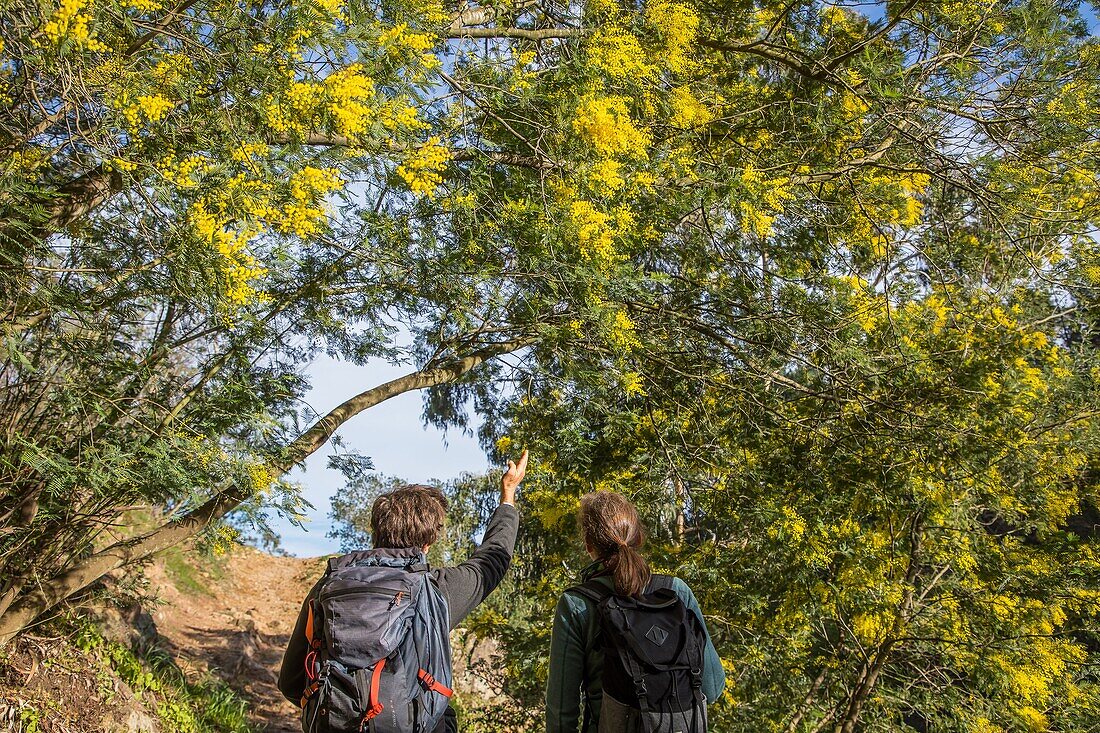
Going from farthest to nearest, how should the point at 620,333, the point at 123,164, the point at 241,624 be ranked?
the point at 241,624, the point at 620,333, the point at 123,164

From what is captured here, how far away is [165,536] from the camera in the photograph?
4832mm

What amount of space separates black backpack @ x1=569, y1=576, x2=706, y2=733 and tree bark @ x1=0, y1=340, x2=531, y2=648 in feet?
8.88

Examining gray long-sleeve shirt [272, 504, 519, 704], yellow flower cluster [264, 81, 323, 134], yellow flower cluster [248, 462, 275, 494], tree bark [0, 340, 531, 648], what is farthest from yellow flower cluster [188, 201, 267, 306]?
gray long-sleeve shirt [272, 504, 519, 704]

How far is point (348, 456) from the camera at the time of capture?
16.1 feet

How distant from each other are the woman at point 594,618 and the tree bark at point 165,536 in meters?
2.60

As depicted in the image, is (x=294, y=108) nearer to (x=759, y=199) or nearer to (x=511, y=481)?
(x=511, y=481)

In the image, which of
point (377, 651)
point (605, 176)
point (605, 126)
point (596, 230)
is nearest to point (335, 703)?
point (377, 651)

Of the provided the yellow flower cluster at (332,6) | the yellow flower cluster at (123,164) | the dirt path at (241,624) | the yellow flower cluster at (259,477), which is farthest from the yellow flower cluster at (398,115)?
the dirt path at (241,624)

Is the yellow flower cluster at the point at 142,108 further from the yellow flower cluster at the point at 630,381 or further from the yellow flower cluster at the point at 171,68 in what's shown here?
the yellow flower cluster at the point at 630,381

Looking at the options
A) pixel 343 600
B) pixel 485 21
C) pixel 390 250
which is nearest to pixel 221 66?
pixel 390 250

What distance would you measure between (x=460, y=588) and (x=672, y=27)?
4.02m

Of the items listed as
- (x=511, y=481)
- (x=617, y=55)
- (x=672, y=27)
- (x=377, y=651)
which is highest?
(x=672, y=27)

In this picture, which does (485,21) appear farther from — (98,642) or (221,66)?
(98,642)

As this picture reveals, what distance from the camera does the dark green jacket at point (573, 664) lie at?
6.68 ft
